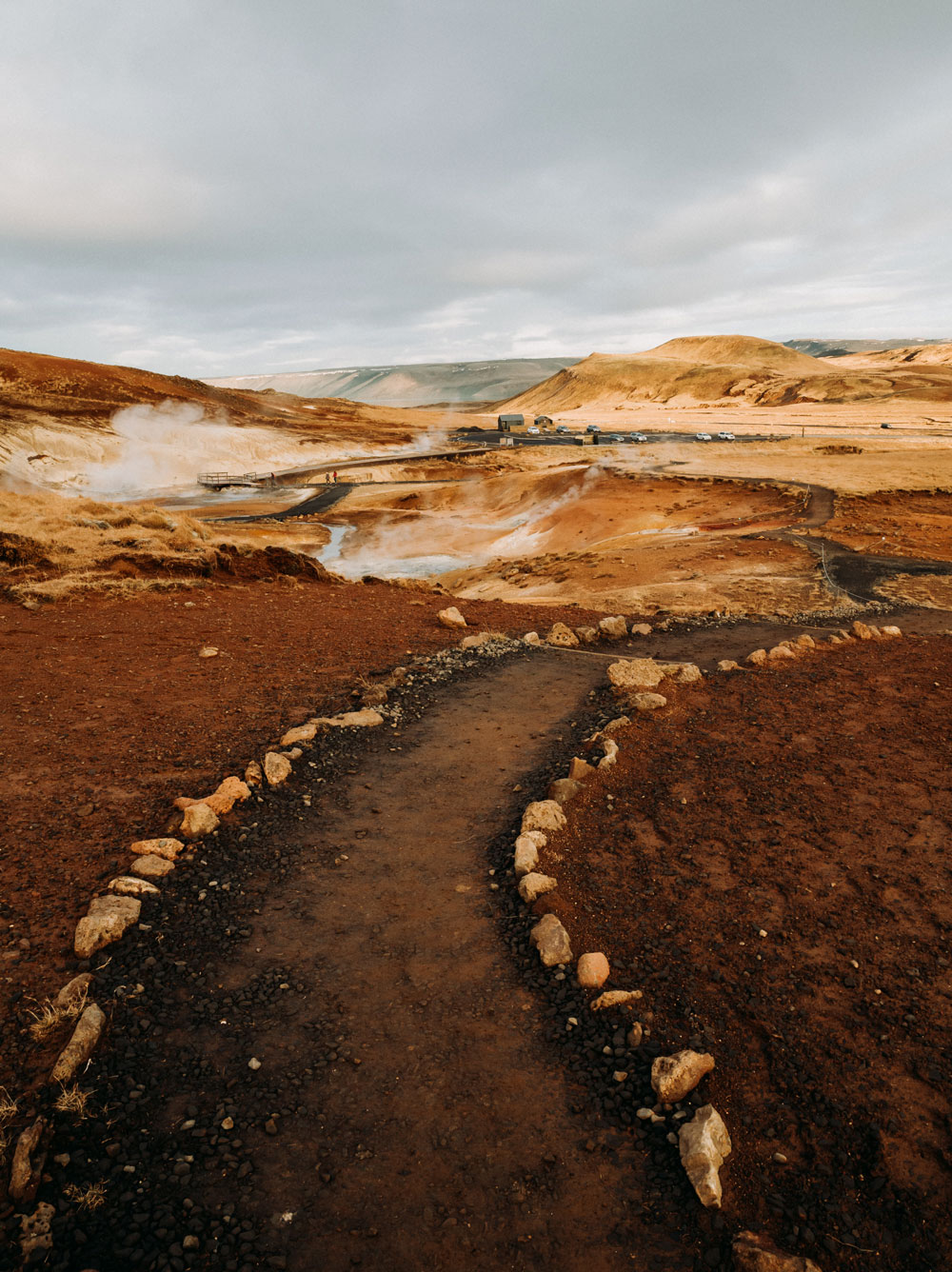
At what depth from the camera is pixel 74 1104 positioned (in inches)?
173

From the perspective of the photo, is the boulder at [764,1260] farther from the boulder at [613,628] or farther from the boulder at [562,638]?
the boulder at [613,628]

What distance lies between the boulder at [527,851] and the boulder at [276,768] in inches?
129

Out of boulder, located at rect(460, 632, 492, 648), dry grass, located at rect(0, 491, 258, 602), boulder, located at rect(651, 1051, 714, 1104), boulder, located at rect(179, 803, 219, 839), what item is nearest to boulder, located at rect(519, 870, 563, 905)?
boulder, located at rect(651, 1051, 714, 1104)

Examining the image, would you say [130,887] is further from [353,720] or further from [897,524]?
[897,524]

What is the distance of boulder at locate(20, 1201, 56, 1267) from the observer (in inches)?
145

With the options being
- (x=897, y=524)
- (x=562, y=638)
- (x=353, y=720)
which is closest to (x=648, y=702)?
(x=562, y=638)

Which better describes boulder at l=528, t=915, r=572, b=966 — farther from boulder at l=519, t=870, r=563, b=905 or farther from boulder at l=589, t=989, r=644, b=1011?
boulder at l=589, t=989, r=644, b=1011

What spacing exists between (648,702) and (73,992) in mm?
8574

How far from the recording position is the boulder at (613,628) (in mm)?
15531

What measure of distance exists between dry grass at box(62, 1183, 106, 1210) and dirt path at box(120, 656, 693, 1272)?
0.52m

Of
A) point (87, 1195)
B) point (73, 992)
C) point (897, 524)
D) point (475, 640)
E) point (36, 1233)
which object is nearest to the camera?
point (36, 1233)

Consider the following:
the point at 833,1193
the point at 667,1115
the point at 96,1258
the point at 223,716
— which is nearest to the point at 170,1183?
the point at 96,1258

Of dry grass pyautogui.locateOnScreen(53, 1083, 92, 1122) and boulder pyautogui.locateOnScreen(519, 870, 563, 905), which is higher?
dry grass pyautogui.locateOnScreen(53, 1083, 92, 1122)

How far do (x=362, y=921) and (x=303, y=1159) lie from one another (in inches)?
89.9
